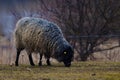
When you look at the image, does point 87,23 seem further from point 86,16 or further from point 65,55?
point 65,55

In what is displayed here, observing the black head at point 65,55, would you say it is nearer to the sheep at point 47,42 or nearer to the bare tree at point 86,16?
the sheep at point 47,42

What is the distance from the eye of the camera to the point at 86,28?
1027 inches

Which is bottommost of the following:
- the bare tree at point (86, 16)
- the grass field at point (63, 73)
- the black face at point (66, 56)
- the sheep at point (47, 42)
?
the grass field at point (63, 73)

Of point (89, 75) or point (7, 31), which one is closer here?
point (89, 75)

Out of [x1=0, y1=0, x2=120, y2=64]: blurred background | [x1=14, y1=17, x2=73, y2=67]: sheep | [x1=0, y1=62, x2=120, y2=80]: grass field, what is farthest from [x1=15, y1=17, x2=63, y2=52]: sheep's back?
[x1=0, y1=0, x2=120, y2=64]: blurred background

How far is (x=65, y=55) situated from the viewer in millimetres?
16875

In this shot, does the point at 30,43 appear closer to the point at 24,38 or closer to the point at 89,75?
the point at 24,38

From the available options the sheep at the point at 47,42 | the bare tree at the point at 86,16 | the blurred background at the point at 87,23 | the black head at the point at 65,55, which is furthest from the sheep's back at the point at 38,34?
the bare tree at the point at 86,16

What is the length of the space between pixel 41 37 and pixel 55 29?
1.92 ft

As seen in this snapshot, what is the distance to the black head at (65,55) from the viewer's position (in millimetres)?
16750

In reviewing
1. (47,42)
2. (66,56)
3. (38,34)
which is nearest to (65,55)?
(66,56)

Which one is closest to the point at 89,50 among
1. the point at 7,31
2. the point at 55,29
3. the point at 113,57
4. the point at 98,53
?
the point at 98,53

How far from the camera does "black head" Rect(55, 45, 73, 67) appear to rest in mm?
16750

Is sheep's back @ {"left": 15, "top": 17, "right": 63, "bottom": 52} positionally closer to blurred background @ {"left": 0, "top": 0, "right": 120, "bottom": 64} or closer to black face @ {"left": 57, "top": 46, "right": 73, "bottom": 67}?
black face @ {"left": 57, "top": 46, "right": 73, "bottom": 67}
